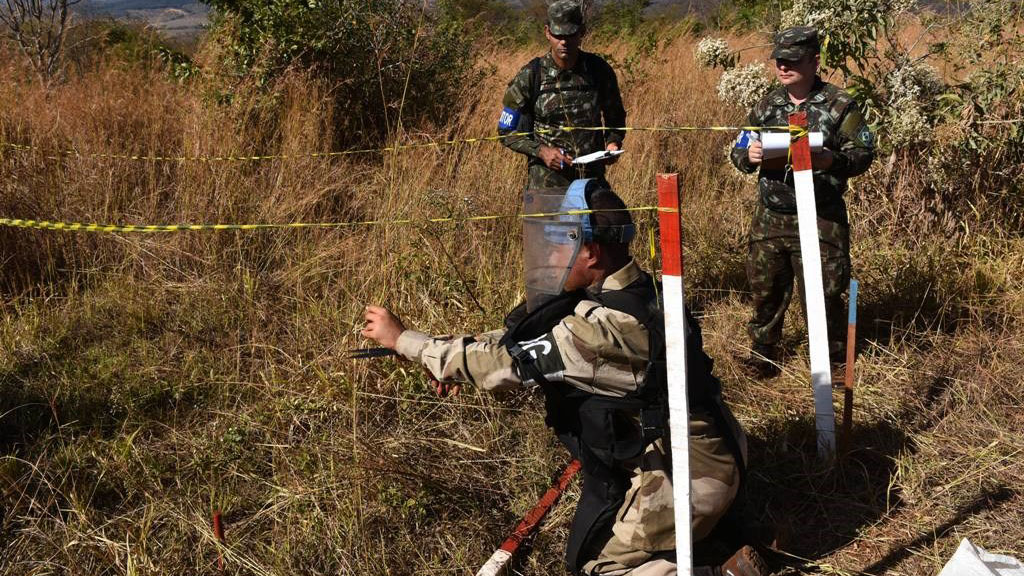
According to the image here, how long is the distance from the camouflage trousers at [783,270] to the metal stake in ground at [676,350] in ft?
6.23

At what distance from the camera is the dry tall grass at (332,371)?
2.83 meters

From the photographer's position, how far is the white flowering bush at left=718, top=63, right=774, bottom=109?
15.4 ft

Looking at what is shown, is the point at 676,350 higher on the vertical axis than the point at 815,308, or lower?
higher

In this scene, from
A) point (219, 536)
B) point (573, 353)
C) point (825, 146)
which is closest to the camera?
point (573, 353)

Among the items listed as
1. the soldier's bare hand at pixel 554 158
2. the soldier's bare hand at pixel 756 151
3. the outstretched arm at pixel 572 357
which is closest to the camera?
the outstretched arm at pixel 572 357

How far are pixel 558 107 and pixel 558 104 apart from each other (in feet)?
0.05

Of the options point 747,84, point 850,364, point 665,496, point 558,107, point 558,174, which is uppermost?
point 747,84

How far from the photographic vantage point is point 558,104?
447cm

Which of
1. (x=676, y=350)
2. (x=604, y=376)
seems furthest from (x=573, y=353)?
(x=676, y=350)

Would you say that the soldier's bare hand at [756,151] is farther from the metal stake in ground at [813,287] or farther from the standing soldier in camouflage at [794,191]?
the metal stake in ground at [813,287]

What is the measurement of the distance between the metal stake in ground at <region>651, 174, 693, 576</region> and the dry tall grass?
689 mm

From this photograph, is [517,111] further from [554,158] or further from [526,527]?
[526,527]

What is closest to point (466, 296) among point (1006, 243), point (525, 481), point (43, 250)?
point (525, 481)

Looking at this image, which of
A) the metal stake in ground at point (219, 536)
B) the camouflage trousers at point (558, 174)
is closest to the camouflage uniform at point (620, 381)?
the metal stake in ground at point (219, 536)
